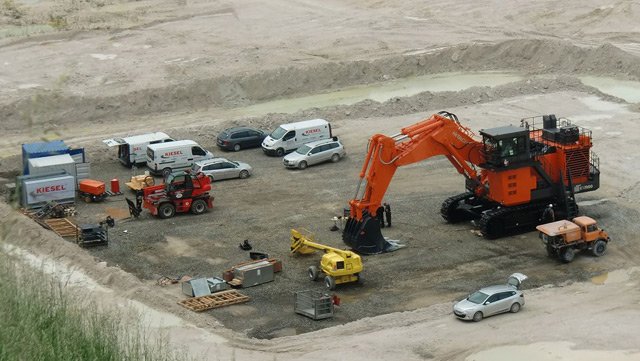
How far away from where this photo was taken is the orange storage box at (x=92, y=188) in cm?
4838

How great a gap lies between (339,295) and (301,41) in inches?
1621

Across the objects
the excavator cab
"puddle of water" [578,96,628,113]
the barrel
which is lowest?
the barrel

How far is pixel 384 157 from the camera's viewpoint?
134 feet

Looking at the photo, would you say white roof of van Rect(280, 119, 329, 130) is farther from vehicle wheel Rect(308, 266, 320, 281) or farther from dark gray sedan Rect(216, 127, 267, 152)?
vehicle wheel Rect(308, 266, 320, 281)

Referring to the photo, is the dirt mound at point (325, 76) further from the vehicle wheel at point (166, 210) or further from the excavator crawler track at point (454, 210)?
the excavator crawler track at point (454, 210)

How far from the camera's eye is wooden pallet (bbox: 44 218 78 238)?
43.6m

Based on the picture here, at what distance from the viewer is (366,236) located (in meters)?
40.8

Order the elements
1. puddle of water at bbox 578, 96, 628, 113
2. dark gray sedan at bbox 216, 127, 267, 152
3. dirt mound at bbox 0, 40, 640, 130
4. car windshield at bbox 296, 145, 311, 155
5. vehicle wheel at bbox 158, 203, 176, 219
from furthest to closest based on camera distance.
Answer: dirt mound at bbox 0, 40, 640, 130 → puddle of water at bbox 578, 96, 628, 113 → dark gray sedan at bbox 216, 127, 267, 152 → car windshield at bbox 296, 145, 311, 155 → vehicle wheel at bbox 158, 203, 176, 219

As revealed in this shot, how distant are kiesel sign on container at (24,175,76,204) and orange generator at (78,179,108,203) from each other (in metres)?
0.92

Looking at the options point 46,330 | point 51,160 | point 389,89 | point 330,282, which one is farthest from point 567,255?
point 389,89

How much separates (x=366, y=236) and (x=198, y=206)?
8.96m

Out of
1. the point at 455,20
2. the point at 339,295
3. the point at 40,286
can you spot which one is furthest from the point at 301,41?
the point at 40,286

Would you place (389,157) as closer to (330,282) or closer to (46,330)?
(330,282)

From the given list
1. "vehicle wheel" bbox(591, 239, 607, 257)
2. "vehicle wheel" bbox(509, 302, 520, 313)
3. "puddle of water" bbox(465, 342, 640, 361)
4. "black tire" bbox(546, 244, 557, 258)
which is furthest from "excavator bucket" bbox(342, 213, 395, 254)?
"puddle of water" bbox(465, 342, 640, 361)
